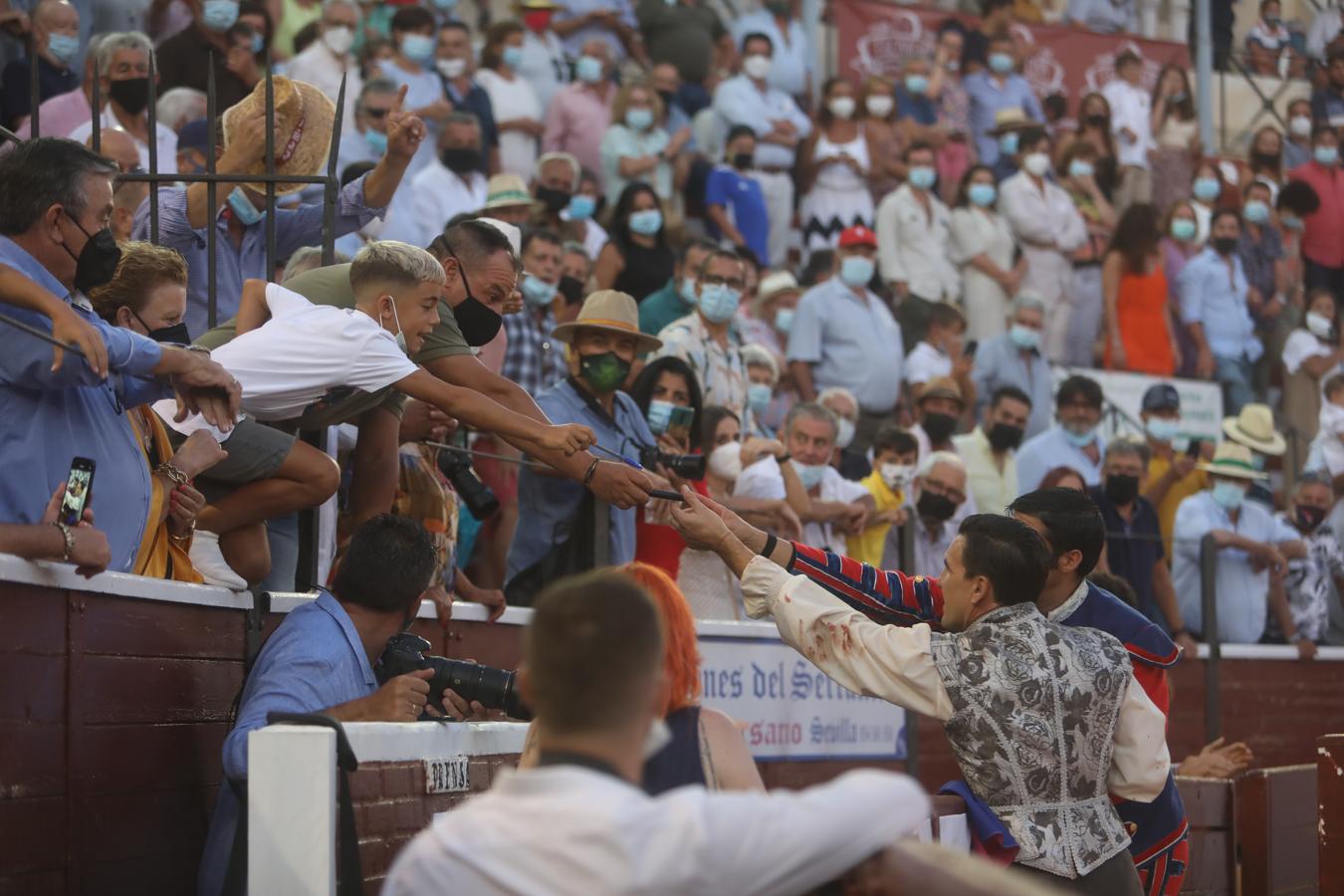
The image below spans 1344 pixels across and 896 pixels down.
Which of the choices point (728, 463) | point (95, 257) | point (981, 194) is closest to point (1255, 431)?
point (981, 194)

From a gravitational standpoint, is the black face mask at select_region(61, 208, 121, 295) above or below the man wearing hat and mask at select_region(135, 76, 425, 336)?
below

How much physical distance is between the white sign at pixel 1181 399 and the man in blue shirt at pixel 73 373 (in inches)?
432

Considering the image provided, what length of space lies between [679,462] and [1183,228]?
1015 cm

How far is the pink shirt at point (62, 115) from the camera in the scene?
9.78m

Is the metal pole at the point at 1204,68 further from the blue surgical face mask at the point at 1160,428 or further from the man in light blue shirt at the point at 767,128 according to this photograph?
the blue surgical face mask at the point at 1160,428

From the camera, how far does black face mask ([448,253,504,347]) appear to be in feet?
24.3

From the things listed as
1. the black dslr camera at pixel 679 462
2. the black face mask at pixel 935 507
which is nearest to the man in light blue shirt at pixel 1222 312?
A: the black face mask at pixel 935 507

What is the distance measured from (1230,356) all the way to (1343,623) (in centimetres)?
417

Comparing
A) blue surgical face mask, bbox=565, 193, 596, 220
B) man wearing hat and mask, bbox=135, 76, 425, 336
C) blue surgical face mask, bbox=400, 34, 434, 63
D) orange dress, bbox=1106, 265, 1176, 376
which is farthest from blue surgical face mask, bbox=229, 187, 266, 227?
orange dress, bbox=1106, 265, 1176, 376

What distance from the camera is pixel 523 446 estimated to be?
21.6 feet

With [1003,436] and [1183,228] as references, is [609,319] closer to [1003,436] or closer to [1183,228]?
[1003,436]

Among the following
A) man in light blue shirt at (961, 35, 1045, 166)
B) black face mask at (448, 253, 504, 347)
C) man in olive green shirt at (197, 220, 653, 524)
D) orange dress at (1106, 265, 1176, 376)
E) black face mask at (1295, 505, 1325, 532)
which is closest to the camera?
man in olive green shirt at (197, 220, 653, 524)

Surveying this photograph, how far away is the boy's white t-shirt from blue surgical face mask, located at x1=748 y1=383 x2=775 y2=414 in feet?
A: 17.8

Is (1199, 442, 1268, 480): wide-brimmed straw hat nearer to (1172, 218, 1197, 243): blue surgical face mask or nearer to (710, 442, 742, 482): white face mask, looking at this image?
(710, 442, 742, 482): white face mask
